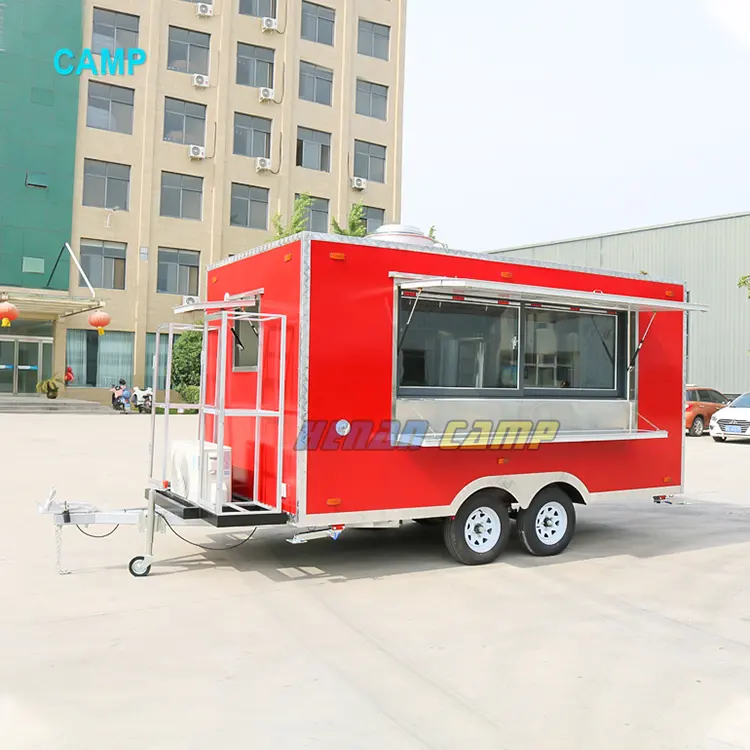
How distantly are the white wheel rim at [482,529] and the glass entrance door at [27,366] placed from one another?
2922 cm

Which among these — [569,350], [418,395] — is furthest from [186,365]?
[418,395]

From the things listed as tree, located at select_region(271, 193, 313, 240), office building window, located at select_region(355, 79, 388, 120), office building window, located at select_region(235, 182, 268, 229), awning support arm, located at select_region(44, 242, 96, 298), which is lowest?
awning support arm, located at select_region(44, 242, 96, 298)

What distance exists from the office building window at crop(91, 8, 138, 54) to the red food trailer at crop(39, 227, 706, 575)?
2962cm

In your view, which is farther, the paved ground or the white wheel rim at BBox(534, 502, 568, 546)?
the white wheel rim at BBox(534, 502, 568, 546)

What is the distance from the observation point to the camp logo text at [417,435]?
22.6 ft

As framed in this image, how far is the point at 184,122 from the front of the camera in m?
35.9

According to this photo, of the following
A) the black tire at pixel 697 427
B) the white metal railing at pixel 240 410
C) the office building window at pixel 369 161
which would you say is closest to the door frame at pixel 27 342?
the office building window at pixel 369 161

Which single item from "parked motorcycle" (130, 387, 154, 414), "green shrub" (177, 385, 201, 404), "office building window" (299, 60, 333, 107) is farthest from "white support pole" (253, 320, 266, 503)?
"office building window" (299, 60, 333, 107)

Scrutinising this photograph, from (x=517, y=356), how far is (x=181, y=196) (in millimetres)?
30549

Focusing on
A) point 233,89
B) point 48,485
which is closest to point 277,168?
point 233,89

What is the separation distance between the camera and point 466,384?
767 cm

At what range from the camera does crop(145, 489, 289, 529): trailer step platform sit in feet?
21.8

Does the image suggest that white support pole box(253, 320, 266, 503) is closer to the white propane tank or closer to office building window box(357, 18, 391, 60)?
the white propane tank

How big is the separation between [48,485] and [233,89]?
28822mm
